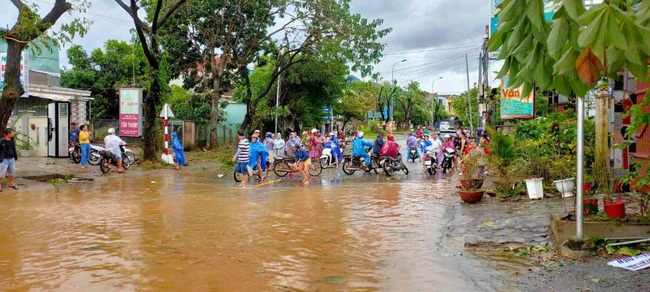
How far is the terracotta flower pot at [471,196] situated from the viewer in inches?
448

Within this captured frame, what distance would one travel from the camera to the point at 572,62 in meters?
2.68

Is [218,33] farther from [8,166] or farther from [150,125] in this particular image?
[8,166]

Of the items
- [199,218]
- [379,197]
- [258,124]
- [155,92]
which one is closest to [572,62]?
[199,218]

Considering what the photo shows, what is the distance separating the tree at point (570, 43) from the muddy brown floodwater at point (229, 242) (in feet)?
10.8

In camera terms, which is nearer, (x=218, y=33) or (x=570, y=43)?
(x=570, y=43)

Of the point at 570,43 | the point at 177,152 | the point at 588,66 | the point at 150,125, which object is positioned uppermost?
the point at 150,125

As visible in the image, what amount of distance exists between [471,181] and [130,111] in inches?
602

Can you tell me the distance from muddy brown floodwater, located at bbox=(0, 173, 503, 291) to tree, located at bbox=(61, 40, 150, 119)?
18.9m

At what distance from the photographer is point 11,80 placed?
14789 mm

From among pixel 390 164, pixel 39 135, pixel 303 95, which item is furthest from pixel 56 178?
pixel 303 95

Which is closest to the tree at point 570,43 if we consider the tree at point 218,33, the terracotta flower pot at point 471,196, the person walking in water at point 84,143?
the terracotta flower pot at point 471,196

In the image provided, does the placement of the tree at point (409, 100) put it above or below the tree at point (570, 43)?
above

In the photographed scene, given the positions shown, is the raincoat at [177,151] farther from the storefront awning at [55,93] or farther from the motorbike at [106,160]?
the storefront awning at [55,93]

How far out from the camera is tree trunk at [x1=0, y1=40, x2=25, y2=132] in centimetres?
1470
